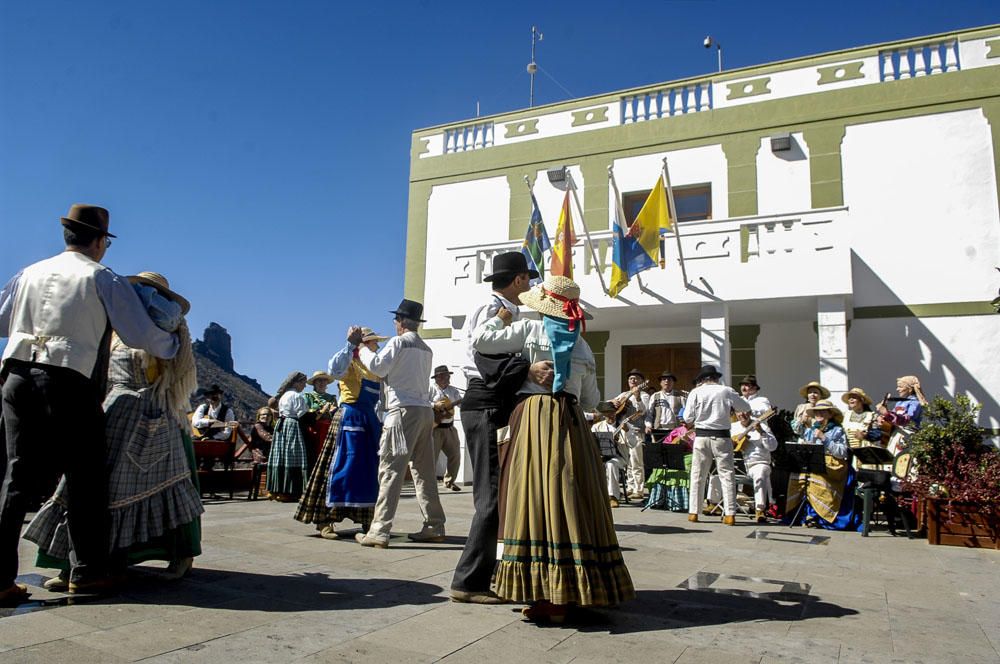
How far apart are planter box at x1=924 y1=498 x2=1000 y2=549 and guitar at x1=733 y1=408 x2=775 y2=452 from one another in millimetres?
2095

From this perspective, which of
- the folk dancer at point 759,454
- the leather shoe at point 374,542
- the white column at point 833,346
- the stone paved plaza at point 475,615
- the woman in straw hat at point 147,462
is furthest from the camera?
the white column at point 833,346

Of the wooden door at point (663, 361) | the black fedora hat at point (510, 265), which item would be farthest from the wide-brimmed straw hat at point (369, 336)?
the wooden door at point (663, 361)

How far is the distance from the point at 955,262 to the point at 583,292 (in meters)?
6.31

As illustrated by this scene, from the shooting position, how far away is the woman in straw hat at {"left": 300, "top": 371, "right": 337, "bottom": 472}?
9.34 meters

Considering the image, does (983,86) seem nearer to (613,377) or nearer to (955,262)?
(955,262)

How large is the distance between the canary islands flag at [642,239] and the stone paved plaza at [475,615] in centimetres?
655

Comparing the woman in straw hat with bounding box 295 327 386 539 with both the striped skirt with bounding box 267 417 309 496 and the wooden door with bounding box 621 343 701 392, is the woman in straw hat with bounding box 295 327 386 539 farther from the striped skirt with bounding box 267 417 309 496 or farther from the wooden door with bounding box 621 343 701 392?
the wooden door with bounding box 621 343 701 392

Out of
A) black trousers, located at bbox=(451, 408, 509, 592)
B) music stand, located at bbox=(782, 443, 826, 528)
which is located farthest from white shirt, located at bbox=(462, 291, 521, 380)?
music stand, located at bbox=(782, 443, 826, 528)

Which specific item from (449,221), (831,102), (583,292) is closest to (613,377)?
(583,292)

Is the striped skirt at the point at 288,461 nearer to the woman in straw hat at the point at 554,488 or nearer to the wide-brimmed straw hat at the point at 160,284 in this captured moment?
the wide-brimmed straw hat at the point at 160,284

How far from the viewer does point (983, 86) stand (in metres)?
12.0

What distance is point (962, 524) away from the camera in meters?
6.44

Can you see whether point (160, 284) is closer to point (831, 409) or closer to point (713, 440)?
point (713, 440)

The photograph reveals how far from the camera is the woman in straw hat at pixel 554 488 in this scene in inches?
124
